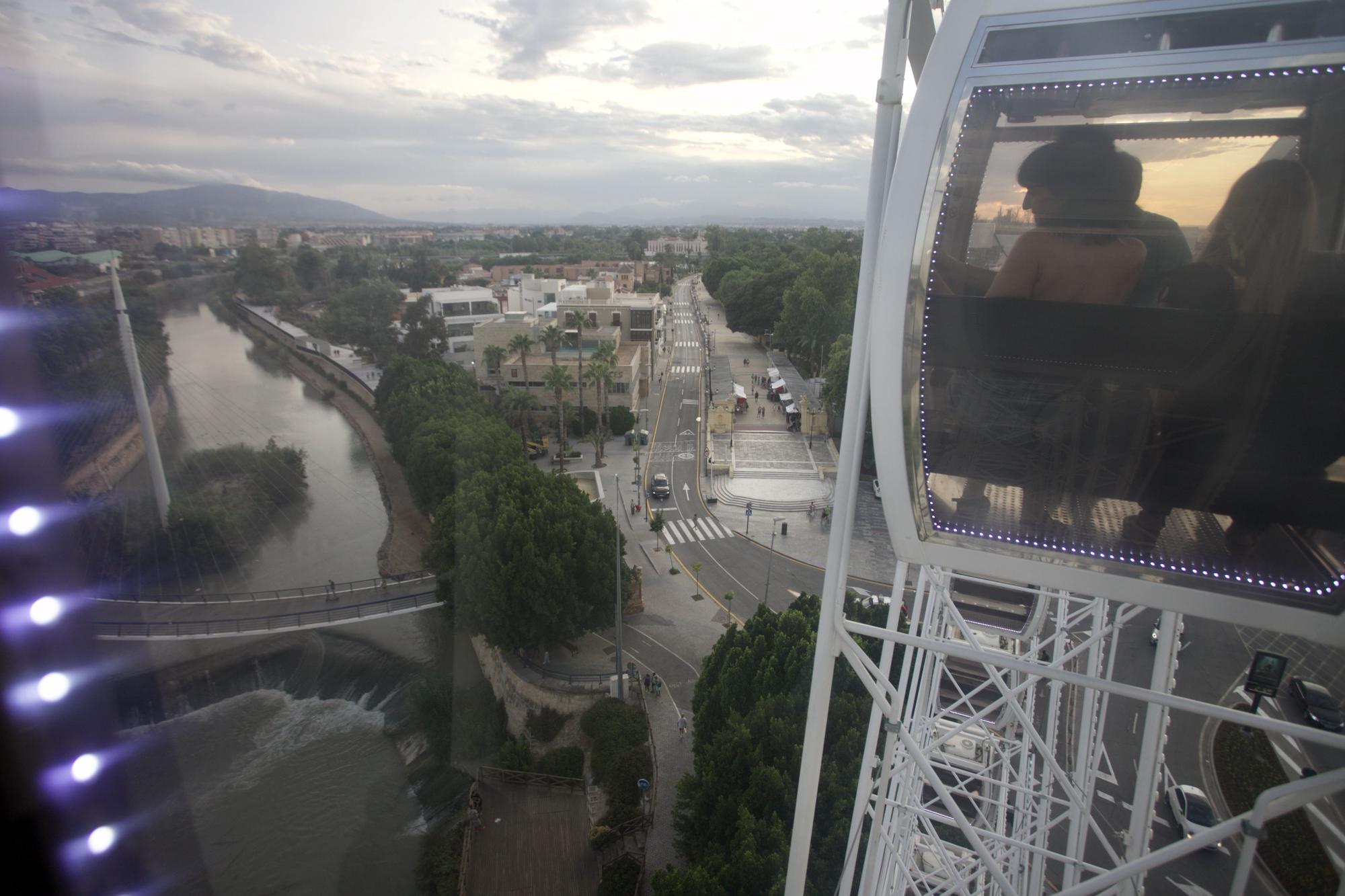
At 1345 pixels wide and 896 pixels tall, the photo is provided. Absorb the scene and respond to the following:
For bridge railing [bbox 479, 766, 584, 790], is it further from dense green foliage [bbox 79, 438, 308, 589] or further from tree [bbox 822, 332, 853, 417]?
tree [bbox 822, 332, 853, 417]

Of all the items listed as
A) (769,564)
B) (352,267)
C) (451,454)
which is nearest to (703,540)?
(769,564)

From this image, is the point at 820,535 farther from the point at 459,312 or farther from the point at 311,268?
the point at 459,312

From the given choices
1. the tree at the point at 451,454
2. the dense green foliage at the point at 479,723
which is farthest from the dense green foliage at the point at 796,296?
the dense green foliage at the point at 479,723

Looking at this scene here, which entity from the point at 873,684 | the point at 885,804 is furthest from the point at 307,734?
the point at 873,684

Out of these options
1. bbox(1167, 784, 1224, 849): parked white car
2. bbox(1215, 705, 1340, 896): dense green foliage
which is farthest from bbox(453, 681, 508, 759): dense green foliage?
bbox(1215, 705, 1340, 896): dense green foliage

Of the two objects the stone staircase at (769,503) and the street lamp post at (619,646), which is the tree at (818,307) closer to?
the stone staircase at (769,503)

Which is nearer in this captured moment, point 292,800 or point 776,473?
point 292,800
